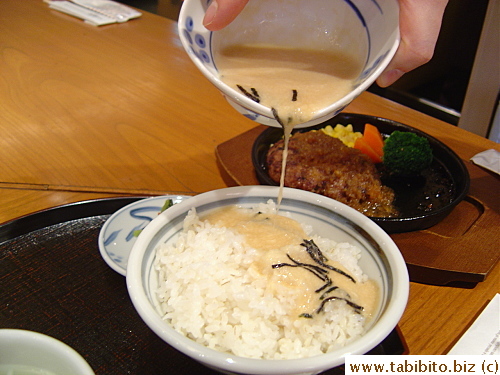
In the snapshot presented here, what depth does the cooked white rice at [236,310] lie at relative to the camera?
1069 millimetres

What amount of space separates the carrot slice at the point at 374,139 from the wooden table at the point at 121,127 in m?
0.49

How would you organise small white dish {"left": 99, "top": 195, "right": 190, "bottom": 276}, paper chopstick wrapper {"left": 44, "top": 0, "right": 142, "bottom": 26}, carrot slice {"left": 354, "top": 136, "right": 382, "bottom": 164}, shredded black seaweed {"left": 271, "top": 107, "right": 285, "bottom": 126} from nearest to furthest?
shredded black seaweed {"left": 271, "top": 107, "right": 285, "bottom": 126} → small white dish {"left": 99, "top": 195, "right": 190, "bottom": 276} → carrot slice {"left": 354, "top": 136, "right": 382, "bottom": 164} → paper chopstick wrapper {"left": 44, "top": 0, "right": 142, "bottom": 26}

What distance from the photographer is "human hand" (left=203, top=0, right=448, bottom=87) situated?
1264 millimetres

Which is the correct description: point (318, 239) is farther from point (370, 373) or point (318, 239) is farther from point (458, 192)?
point (458, 192)

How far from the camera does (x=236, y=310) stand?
3.67ft

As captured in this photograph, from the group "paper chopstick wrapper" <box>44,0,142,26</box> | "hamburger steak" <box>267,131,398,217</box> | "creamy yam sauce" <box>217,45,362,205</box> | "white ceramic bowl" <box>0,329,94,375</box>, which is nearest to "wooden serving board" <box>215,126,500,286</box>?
"hamburger steak" <box>267,131,398,217</box>

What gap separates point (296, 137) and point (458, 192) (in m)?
0.81

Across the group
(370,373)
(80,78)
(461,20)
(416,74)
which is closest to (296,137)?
(370,373)

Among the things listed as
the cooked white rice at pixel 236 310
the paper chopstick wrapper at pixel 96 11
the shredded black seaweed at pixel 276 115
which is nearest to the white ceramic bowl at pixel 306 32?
the shredded black seaweed at pixel 276 115

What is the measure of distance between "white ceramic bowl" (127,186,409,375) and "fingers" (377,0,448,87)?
0.55 meters

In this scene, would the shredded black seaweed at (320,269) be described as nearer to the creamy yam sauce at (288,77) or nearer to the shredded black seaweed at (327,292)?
the shredded black seaweed at (327,292)

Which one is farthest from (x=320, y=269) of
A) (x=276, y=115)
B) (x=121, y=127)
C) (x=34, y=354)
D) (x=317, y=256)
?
(x=121, y=127)

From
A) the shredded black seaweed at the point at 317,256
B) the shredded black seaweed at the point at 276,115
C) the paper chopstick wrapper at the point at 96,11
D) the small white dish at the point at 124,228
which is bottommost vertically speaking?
the small white dish at the point at 124,228

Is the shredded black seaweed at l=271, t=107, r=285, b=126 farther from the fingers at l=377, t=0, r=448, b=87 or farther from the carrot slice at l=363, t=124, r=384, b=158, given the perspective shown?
the carrot slice at l=363, t=124, r=384, b=158
